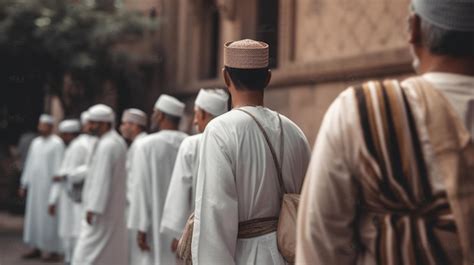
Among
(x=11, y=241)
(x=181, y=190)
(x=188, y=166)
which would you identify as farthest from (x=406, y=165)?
(x=11, y=241)

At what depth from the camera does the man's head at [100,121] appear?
31.1ft

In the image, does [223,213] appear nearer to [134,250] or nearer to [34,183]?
[134,250]

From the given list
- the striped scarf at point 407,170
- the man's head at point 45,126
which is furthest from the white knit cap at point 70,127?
the striped scarf at point 407,170

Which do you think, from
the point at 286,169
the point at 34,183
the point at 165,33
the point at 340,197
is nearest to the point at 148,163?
the point at 286,169

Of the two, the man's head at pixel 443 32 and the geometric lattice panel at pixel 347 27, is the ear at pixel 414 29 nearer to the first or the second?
the man's head at pixel 443 32

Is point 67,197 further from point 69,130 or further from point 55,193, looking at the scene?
point 69,130

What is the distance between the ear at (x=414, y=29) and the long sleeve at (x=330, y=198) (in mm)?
277

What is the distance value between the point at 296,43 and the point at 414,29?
11.0 m

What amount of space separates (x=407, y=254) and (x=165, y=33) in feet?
54.5

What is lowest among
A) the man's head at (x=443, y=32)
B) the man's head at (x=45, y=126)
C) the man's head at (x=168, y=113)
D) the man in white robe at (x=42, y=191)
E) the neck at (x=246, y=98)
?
Answer: the man in white robe at (x=42, y=191)

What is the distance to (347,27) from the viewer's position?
11602 mm

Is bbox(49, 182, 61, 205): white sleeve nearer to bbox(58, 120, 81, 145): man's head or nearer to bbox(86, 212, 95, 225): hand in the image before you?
bbox(58, 120, 81, 145): man's head

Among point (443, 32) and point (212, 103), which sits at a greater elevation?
point (443, 32)

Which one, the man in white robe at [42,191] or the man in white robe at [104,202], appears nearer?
the man in white robe at [104,202]
